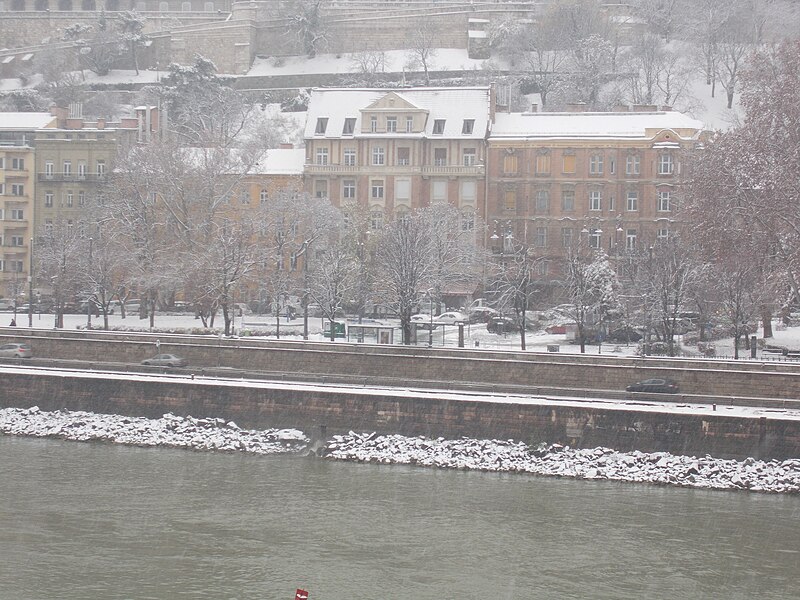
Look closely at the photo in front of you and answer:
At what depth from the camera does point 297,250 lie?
5756 cm

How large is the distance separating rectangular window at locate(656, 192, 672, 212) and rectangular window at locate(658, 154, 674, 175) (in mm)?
1041

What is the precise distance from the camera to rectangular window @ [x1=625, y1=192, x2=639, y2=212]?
63.2 meters

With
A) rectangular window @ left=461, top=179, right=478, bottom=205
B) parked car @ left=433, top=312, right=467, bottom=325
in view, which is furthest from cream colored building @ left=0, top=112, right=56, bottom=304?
parked car @ left=433, top=312, right=467, bottom=325

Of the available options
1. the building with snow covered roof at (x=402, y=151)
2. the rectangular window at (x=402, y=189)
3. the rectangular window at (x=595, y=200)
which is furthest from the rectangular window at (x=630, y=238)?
the rectangular window at (x=402, y=189)

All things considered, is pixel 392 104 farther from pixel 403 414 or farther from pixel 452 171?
pixel 403 414

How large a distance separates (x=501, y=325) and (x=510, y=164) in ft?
44.6

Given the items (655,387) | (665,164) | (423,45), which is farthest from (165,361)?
(423,45)

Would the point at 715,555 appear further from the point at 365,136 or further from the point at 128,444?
the point at 365,136

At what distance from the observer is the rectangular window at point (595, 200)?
208 ft

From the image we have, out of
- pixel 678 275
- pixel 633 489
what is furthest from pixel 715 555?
pixel 678 275

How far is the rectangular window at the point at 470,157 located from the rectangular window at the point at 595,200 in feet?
19.6

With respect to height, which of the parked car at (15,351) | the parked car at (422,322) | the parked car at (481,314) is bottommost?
the parked car at (15,351)

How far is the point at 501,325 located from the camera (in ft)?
174

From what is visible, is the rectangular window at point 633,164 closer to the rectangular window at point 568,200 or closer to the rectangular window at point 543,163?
the rectangular window at point 568,200
